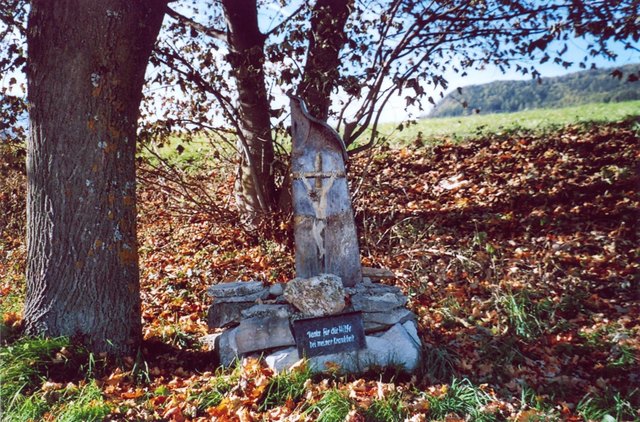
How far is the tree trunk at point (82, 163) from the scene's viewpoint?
4066 millimetres

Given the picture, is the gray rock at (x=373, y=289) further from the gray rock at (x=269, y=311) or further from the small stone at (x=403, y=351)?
the gray rock at (x=269, y=311)

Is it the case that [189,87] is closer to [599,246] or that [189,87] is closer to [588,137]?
[599,246]

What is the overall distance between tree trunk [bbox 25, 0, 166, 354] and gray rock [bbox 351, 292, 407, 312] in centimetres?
213

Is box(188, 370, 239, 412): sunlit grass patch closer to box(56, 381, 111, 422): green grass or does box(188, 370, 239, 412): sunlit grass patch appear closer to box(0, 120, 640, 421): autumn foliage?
box(0, 120, 640, 421): autumn foliage

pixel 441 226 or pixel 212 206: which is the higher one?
pixel 212 206

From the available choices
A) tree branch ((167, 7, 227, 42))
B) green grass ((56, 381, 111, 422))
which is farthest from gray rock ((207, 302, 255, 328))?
tree branch ((167, 7, 227, 42))

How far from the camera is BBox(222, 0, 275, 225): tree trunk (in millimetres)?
7289

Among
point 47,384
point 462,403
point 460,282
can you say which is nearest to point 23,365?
point 47,384

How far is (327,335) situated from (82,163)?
259 centimetres

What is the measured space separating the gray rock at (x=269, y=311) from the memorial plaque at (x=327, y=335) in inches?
6.9

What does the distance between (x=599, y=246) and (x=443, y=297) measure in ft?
8.14

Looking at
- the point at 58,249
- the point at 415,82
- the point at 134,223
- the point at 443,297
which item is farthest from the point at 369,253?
the point at 58,249

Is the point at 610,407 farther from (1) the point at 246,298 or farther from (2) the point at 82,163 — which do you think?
(2) the point at 82,163

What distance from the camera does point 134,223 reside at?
14.8 ft
